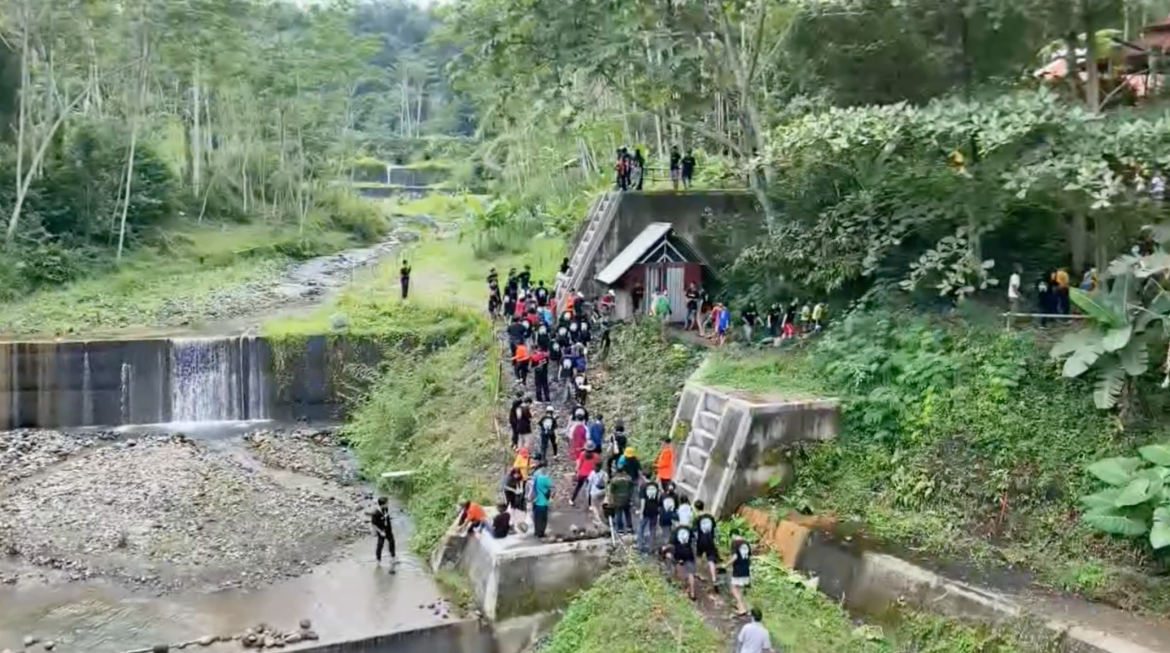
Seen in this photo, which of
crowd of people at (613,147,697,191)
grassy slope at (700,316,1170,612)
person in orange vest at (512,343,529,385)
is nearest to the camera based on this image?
grassy slope at (700,316,1170,612)

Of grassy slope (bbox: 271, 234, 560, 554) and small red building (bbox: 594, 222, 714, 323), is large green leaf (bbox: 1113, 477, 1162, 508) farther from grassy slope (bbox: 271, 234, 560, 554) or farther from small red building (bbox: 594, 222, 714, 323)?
small red building (bbox: 594, 222, 714, 323)

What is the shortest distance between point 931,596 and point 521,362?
9506 millimetres

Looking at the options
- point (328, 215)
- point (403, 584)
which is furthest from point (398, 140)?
point (403, 584)

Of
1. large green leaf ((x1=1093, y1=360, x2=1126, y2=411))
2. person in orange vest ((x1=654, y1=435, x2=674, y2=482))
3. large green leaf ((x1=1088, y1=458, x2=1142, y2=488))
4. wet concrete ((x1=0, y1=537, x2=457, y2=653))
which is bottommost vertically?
wet concrete ((x1=0, y1=537, x2=457, y2=653))

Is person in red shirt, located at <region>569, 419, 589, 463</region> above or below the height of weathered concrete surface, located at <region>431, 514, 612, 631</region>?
above

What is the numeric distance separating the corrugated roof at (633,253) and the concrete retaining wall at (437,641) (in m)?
9.40

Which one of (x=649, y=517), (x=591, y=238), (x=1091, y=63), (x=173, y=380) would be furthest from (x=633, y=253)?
(x=173, y=380)

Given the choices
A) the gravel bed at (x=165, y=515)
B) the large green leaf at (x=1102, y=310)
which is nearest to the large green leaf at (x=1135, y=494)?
the large green leaf at (x=1102, y=310)

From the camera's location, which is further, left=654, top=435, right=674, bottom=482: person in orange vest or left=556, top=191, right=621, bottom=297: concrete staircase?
left=556, top=191, right=621, bottom=297: concrete staircase

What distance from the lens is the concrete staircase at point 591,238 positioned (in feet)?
74.9

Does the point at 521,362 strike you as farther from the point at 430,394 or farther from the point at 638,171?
the point at 638,171

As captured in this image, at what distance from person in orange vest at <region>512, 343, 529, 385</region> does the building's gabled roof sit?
8.86 feet

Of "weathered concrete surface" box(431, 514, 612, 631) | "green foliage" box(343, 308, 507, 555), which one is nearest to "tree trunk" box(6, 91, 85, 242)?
"green foliage" box(343, 308, 507, 555)

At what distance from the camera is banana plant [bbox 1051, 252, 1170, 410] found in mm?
12844
